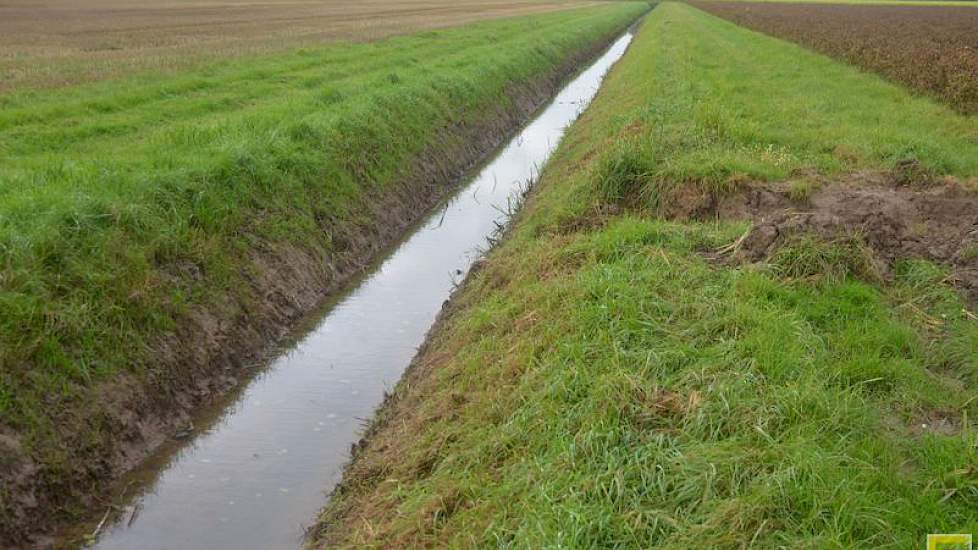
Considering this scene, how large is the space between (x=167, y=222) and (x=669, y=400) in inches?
244

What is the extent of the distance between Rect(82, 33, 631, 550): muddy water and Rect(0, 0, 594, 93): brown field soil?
370 inches

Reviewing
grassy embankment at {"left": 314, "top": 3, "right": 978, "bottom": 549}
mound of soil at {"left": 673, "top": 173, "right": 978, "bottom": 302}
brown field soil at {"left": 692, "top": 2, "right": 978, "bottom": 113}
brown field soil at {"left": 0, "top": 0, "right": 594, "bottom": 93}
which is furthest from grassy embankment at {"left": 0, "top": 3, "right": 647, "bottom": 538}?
brown field soil at {"left": 692, "top": 2, "right": 978, "bottom": 113}

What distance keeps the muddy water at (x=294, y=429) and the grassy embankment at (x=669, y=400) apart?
0.46m

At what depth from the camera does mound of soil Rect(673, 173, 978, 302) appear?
7.75m

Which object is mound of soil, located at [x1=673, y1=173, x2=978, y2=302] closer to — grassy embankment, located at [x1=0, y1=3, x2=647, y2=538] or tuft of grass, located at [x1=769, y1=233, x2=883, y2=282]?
tuft of grass, located at [x1=769, y1=233, x2=883, y2=282]

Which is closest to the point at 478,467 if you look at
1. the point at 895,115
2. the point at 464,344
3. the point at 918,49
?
the point at 464,344

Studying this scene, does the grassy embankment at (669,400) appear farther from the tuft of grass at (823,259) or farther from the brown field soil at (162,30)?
the brown field soil at (162,30)

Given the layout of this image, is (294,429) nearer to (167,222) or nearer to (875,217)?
(167,222)

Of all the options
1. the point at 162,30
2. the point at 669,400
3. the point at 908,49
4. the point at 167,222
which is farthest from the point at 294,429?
the point at 162,30

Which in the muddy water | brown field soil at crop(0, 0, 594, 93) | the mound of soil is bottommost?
the muddy water

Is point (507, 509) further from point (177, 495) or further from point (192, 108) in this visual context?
Answer: point (192, 108)

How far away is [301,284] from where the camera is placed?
413 inches

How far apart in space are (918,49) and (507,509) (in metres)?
25.7

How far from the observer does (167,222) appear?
897cm
